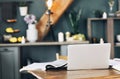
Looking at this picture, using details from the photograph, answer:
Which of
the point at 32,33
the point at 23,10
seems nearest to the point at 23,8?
the point at 23,10

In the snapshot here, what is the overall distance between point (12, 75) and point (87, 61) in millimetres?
2814

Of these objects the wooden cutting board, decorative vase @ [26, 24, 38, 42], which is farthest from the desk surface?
the wooden cutting board

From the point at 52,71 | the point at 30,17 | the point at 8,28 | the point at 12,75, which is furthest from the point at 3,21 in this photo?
the point at 52,71

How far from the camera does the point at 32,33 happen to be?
509 cm

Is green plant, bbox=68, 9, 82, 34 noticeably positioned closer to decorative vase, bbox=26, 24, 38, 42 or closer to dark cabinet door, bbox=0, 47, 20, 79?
decorative vase, bbox=26, 24, 38, 42

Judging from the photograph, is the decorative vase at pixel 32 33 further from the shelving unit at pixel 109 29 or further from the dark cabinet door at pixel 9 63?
the shelving unit at pixel 109 29

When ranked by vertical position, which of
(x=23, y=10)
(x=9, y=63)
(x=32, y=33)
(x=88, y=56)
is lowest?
(x=9, y=63)

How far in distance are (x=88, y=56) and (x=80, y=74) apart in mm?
220

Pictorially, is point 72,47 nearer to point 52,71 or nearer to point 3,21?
point 52,71

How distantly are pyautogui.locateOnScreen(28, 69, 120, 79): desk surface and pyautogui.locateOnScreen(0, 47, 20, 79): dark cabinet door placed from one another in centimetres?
256

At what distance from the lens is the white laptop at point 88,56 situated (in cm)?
233

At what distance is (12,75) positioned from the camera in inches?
194

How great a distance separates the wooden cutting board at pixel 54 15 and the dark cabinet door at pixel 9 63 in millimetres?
640

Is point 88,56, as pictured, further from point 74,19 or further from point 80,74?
point 74,19
